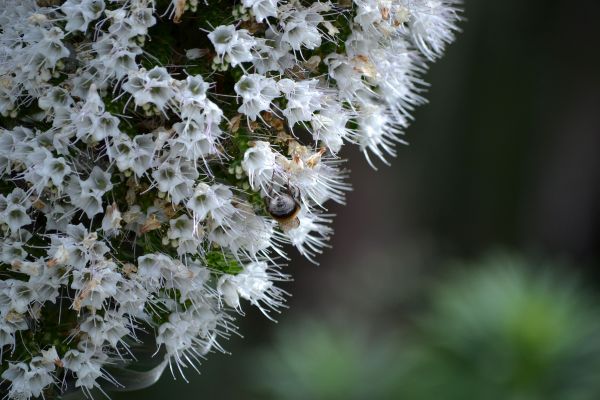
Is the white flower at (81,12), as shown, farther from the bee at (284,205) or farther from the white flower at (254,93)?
the bee at (284,205)

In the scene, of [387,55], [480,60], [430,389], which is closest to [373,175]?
[480,60]

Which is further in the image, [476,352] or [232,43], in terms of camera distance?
[476,352]

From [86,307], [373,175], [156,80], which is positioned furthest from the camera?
[373,175]

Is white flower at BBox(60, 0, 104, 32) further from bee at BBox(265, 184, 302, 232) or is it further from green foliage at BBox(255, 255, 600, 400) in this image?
green foliage at BBox(255, 255, 600, 400)

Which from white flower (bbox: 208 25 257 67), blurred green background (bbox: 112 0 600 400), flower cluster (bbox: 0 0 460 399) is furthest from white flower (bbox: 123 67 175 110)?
blurred green background (bbox: 112 0 600 400)

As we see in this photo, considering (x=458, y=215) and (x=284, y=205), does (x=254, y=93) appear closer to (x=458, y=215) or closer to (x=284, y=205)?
(x=284, y=205)

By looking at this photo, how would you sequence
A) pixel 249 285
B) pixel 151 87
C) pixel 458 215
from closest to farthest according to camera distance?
pixel 151 87 → pixel 249 285 → pixel 458 215

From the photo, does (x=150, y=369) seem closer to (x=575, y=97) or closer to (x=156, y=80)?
(x=156, y=80)

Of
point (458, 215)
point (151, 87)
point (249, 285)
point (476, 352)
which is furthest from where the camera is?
point (458, 215)

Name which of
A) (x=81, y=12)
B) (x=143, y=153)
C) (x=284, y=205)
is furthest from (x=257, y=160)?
(x=81, y=12)
